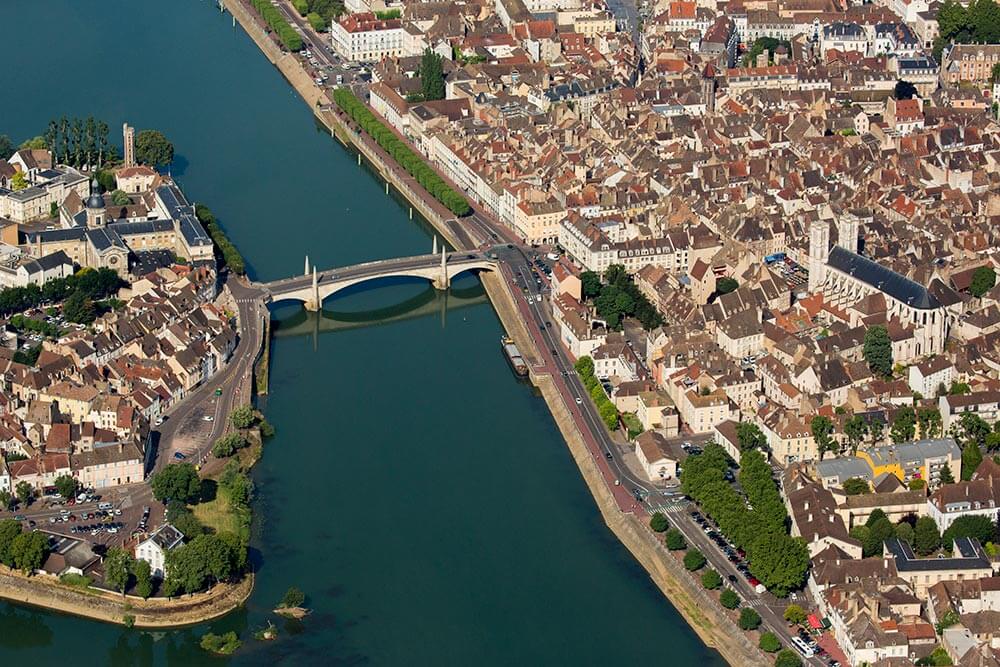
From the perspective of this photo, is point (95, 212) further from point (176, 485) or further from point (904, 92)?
point (904, 92)

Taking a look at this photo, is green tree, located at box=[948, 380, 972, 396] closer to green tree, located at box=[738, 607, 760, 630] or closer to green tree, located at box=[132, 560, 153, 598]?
green tree, located at box=[738, 607, 760, 630]

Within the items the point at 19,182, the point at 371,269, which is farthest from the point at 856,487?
the point at 19,182

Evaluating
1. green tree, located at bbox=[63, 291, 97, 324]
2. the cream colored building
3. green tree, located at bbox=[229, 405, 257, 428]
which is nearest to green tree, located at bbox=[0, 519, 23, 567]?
green tree, located at bbox=[229, 405, 257, 428]

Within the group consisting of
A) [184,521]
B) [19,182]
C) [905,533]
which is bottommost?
[184,521]

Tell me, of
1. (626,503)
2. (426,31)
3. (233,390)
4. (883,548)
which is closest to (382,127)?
(426,31)

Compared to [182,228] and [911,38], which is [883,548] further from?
[911,38]

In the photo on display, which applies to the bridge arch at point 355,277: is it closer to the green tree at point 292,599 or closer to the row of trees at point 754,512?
the row of trees at point 754,512

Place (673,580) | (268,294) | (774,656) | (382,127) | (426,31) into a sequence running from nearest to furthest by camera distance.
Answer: (774,656) → (673,580) → (268,294) → (382,127) → (426,31)
